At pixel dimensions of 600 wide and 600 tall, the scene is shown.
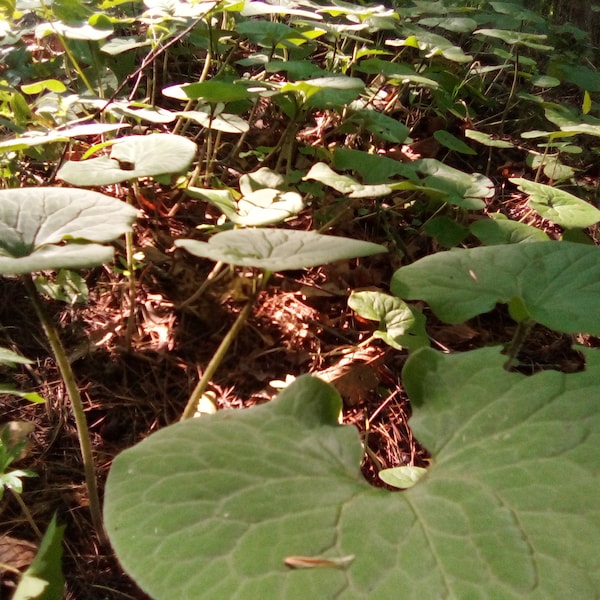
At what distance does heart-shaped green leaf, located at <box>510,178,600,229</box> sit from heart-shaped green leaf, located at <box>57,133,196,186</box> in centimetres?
118

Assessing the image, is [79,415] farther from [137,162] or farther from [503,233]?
[503,233]

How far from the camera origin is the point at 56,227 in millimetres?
1114

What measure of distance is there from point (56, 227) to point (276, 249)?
0.43m

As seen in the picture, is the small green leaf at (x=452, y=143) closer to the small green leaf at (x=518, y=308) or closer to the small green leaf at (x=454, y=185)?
the small green leaf at (x=454, y=185)

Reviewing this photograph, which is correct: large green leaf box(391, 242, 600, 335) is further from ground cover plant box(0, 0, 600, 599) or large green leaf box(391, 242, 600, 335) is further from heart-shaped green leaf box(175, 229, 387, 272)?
heart-shaped green leaf box(175, 229, 387, 272)

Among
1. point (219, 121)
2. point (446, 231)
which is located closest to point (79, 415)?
point (219, 121)

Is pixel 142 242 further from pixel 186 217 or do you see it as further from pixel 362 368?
pixel 362 368

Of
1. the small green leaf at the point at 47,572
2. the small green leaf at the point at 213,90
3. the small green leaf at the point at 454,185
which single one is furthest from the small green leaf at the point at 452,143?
the small green leaf at the point at 47,572

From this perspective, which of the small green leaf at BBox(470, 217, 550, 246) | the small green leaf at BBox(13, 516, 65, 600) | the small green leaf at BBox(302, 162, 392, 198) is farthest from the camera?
the small green leaf at BBox(470, 217, 550, 246)

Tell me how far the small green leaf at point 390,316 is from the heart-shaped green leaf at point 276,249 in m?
0.42

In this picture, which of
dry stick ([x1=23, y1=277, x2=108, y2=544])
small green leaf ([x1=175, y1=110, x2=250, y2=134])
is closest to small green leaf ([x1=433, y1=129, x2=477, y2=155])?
small green leaf ([x1=175, y1=110, x2=250, y2=134])

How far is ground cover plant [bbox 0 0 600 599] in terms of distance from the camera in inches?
29.3

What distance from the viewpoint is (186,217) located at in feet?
6.33

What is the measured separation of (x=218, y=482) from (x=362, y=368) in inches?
31.2
